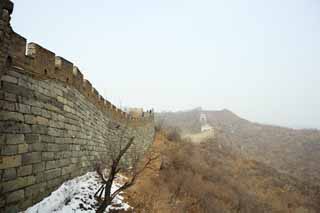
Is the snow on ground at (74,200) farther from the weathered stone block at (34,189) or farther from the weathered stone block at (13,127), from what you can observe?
the weathered stone block at (13,127)

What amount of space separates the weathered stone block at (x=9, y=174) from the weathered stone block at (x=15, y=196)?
0.89 feet

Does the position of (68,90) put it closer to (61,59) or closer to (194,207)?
(61,59)

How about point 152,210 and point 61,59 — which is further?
point 152,210

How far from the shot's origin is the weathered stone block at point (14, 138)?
3898mm

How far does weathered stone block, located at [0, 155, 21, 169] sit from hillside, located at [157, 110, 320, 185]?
68.7ft

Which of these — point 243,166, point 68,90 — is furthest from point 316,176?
point 68,90

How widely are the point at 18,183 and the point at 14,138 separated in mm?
790

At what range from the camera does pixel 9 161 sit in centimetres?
388

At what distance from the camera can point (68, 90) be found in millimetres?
6422

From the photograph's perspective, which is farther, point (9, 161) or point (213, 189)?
point (213, 189)

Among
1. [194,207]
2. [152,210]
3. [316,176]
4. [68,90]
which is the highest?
[68,90]

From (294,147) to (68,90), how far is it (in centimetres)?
4275

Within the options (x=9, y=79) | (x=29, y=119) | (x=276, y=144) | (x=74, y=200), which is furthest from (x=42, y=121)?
(x=276, y=144)

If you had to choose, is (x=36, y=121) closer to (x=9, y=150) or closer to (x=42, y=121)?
(x=42, y=121)
